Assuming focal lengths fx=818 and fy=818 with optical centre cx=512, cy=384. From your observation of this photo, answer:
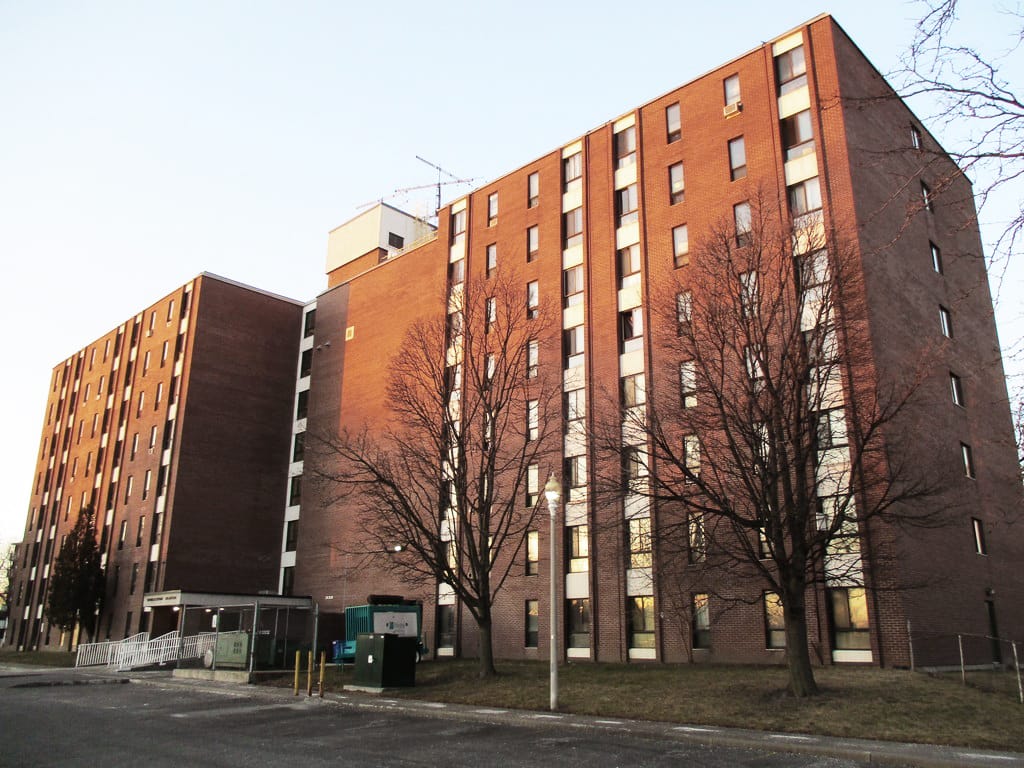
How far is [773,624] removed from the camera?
86.4ft

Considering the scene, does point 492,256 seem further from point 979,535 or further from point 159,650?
point 979,535

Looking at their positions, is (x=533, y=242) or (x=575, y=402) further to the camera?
(x=533, y=242)

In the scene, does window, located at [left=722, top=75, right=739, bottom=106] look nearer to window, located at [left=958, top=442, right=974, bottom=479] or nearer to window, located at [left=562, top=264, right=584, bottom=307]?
window, located at [left=562, top=264, right=584, bottom=307]

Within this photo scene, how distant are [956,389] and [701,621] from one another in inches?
541

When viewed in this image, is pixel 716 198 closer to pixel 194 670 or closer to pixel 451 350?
pixel 451 350

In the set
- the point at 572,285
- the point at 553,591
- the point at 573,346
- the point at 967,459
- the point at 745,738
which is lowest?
the point at 745,738

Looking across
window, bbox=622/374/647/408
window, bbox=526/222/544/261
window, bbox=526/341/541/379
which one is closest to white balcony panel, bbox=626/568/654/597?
window, bbox=622/374/647/408

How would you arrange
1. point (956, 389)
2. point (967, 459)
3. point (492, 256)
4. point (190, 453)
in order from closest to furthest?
point (967, 459) < point (956, 389) < point (492, 256) < point (190, 453)

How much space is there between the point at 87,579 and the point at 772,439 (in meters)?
48.5

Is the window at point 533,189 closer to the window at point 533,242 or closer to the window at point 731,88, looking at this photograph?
the window at point 533,242

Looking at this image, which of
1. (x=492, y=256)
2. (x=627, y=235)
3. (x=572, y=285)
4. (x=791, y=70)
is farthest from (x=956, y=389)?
(x=492, y=256)

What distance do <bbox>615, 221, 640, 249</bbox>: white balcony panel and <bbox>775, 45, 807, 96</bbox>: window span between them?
7566 millimetres

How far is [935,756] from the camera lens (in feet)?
39.0

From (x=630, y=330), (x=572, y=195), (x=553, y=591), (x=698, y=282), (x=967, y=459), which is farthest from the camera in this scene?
(x=572, y=195)
